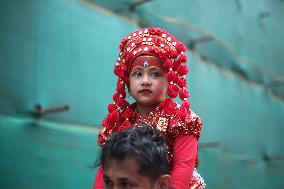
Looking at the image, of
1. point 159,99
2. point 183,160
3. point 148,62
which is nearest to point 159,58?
point 148,62

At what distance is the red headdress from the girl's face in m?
0.03

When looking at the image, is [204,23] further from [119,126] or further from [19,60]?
[119,126]

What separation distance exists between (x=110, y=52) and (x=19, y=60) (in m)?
1.10

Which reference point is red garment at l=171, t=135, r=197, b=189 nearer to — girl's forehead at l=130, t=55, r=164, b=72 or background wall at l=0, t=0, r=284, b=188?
girl's forehead at l=130, t=55, r=164, b=72

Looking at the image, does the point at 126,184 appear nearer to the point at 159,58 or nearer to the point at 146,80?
the point at 146,80

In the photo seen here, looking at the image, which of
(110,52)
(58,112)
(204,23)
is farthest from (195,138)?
(204,23)

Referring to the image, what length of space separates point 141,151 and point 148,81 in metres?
0.49

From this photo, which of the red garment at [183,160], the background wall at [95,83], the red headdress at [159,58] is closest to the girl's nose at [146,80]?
the red headdress at [159,58]

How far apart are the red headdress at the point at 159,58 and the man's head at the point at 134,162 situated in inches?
15.8

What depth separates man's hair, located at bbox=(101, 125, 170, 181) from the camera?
151cm

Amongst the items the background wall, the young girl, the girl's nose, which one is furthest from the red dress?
the background wall

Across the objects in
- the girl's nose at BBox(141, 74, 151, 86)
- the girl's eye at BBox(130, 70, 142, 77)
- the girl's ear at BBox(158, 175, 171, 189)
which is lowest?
the girl's ear at BBox(158, 175, 171, 189)

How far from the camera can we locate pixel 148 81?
1.92 m

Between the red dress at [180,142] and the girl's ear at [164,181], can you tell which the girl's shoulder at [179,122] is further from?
the girl's ear at [164,181]
